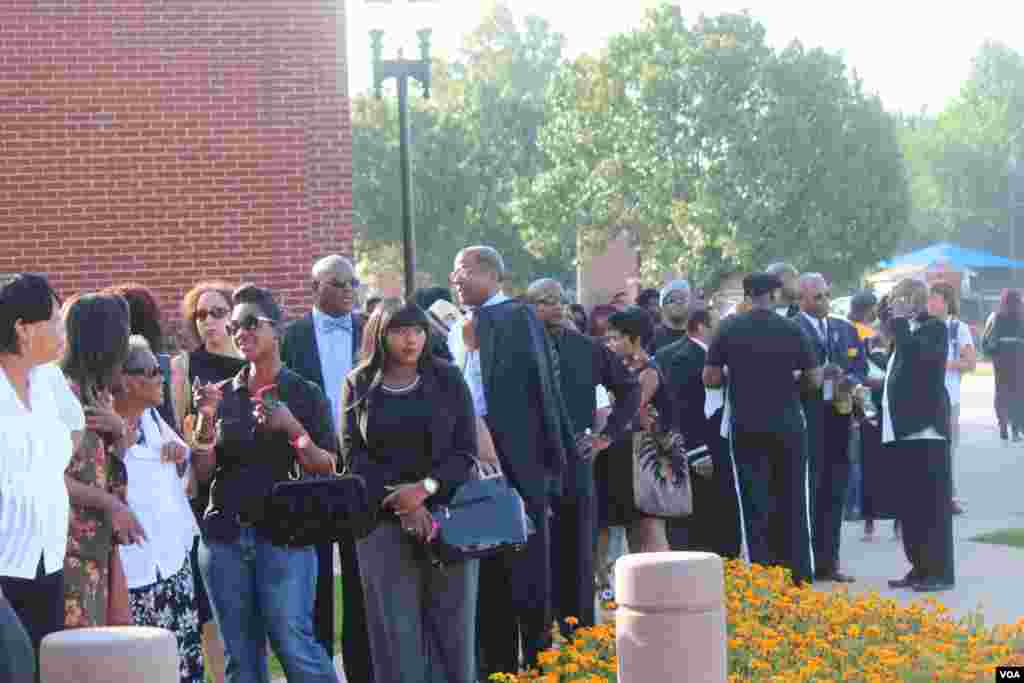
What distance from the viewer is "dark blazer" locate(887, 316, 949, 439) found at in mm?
12086

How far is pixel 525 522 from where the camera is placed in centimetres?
799

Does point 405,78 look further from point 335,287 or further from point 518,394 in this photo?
point 518,394

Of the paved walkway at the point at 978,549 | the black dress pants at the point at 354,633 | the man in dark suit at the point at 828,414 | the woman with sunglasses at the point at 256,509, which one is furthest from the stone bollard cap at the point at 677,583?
the man in dark suit at the point at 828,414

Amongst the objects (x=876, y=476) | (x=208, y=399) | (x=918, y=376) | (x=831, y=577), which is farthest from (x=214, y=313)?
(x=876, y=476)

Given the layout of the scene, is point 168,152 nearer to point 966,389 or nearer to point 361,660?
point 361,660

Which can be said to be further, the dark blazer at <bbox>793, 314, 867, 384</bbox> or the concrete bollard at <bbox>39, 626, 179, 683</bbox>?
the dark blazer at <bbox>793, 314, 867, 384</bbox>

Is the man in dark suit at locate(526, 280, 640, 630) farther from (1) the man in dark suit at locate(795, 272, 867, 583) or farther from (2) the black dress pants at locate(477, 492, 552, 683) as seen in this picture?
(1) the man in dark suit at locate(795, 272, 867, 583)

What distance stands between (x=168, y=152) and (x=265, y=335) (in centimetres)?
724

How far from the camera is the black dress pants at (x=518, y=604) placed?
889 centimetres

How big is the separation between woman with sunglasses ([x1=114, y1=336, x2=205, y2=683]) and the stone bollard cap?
1.96 m

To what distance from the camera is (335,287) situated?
30.7 ft

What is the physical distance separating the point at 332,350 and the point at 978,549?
6718 mm

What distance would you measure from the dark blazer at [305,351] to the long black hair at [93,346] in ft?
7.75

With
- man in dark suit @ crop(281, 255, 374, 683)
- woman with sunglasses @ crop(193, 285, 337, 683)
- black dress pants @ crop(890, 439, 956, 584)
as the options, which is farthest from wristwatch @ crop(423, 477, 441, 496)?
black dress pants @ crop(890, 439, 956, 584)
